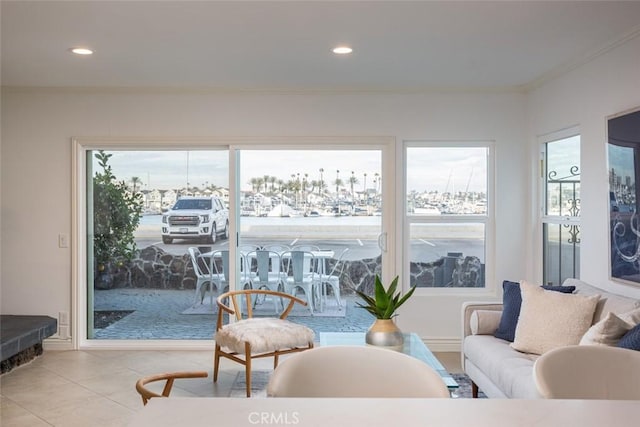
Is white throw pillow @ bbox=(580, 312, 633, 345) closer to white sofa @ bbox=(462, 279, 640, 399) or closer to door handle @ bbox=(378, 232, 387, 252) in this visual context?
white sofa @ bbox=(462, 279, 640, 399)

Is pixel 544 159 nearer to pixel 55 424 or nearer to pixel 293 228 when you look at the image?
pixel 293 228

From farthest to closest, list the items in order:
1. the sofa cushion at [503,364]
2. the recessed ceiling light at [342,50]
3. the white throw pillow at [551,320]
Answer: the recessed ceiling light at [342,50] → the white throw pillow at [551,320] → the sofa cushion at [503,364]

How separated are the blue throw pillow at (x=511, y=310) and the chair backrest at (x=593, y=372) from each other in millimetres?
2192

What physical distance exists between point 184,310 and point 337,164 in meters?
2.00

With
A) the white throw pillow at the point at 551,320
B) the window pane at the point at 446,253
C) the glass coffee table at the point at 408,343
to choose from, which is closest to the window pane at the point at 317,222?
the window pane at the point at 446,253

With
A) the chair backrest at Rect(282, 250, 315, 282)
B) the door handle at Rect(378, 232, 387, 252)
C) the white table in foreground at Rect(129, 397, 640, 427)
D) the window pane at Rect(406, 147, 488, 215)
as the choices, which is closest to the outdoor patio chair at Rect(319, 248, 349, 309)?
the chair backrest at Rect(282, 250, 315, 282)

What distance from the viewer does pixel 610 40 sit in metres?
3.72

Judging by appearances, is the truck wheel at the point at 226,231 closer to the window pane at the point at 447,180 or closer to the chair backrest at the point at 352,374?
the window pane at the point at 447,180

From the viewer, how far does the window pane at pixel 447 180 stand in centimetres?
539

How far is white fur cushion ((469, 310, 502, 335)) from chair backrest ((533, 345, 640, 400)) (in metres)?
2.38

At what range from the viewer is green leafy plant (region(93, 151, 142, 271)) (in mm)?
5488

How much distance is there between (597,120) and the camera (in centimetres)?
398

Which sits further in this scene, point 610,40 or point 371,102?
point 371,102

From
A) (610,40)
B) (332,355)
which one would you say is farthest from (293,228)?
(332,355)
